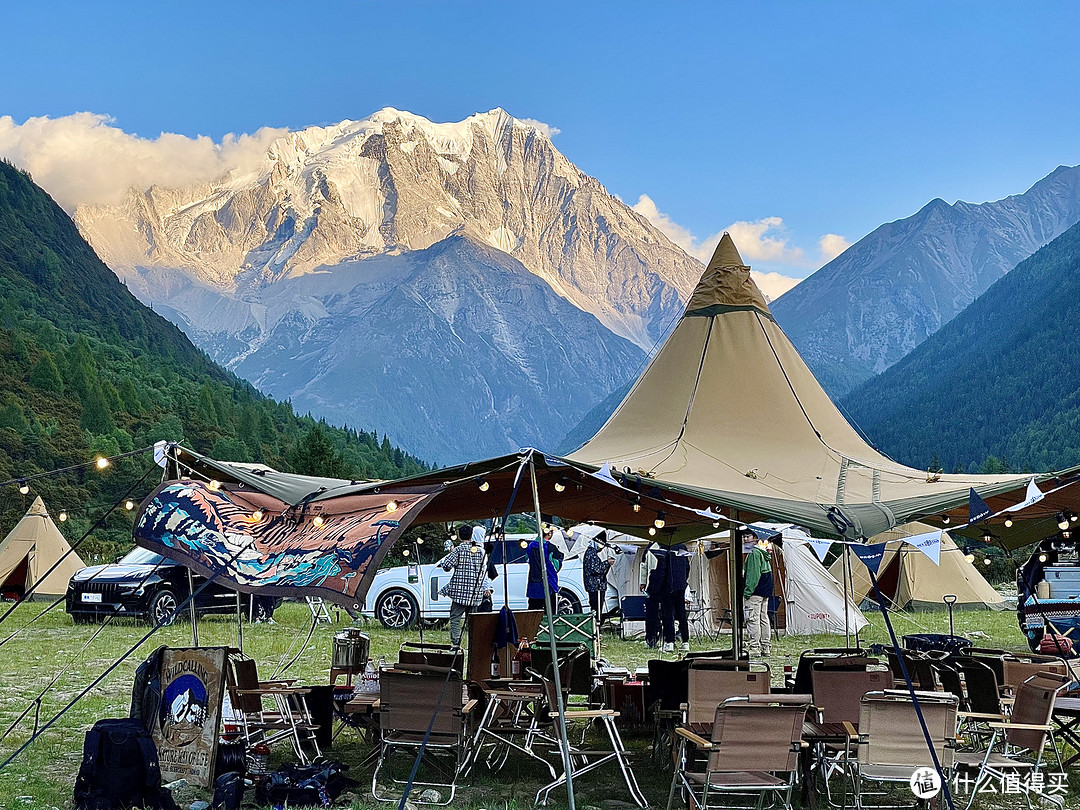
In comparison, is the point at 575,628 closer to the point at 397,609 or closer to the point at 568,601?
the point at 568,601

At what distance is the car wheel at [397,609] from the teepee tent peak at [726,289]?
8.65 m

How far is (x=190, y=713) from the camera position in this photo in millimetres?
6672

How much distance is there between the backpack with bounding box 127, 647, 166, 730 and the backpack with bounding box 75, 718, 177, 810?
436mm

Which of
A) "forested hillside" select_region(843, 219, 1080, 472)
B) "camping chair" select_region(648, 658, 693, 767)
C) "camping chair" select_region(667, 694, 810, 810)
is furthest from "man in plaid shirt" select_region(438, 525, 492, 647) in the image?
"forested hillside" select_region(843, 219, 1080, 472)

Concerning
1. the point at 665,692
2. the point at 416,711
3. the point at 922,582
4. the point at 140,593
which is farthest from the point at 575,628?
the point at 922,582

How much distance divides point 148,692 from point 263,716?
119 cm

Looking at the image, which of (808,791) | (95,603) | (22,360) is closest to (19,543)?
(95,603)

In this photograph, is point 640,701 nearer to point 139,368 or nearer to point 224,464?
point 224,464

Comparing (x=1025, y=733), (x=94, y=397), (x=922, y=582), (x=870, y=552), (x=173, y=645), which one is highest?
(x=94, y=397)

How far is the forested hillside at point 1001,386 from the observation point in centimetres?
7950

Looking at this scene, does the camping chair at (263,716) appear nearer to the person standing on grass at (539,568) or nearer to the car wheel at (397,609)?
the person standing on grass at (539,568)

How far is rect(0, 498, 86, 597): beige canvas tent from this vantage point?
20891mm

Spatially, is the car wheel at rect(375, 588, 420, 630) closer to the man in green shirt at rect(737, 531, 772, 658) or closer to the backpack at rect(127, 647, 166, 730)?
the man in green shirt at rect(737, 531, 772, 658)

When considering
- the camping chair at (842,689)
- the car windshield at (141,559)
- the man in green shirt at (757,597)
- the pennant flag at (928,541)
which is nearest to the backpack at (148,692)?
the camping chair at (842,689)
